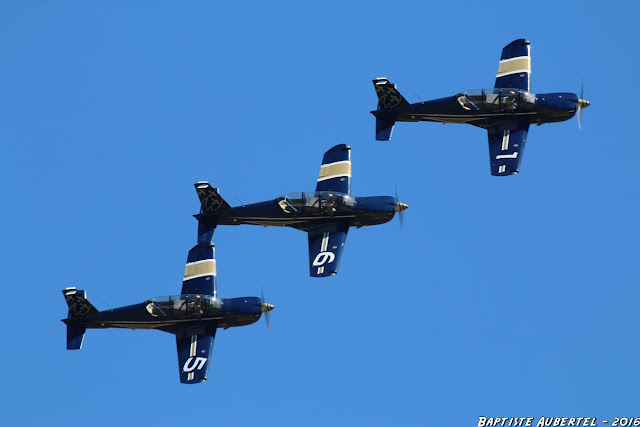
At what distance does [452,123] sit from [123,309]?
60.0 ft

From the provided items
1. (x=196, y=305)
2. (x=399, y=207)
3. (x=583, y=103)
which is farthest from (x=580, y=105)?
(x=196, y=305)

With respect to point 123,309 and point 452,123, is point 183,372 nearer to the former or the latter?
point 123,309

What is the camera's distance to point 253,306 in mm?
66938

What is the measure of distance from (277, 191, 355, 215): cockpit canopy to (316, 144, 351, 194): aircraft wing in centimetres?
112

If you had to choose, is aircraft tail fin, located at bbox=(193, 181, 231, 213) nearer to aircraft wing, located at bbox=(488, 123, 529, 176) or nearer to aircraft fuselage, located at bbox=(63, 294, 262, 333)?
A: aircraft fuselage, located at bbox=(63, 294, 262, 333)

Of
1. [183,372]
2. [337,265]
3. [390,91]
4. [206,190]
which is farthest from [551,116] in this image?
[183,372]

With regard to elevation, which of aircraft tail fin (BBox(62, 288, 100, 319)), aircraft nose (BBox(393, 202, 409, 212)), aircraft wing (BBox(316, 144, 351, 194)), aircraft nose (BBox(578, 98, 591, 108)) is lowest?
aircraft tail fin (BBox(62, 288, 100, 319))

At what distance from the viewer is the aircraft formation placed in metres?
67.6

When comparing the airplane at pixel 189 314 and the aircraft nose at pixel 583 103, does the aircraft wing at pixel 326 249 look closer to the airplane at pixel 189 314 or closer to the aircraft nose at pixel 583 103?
the airplane at pixel 189 314

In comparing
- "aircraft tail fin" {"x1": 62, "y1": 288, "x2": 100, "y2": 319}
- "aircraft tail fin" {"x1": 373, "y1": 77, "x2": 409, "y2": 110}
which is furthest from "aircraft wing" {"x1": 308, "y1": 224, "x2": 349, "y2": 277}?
"aircraft tail fin" {"x1": 62, "y1": 288, "x2": 100, "y2": 319}

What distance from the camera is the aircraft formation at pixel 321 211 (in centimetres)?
6756

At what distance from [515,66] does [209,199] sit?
648 inches

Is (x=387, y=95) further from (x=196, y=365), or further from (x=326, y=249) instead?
(x=196, y=365)

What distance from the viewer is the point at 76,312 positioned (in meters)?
68.6
